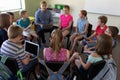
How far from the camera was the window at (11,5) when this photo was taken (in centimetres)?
456

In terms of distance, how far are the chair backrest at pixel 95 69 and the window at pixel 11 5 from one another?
3.47 m

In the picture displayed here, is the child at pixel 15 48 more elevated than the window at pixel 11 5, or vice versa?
the window at pixel 11 5

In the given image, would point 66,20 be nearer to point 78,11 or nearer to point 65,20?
point 65,20

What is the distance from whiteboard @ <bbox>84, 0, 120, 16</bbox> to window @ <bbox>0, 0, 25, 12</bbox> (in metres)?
1.93

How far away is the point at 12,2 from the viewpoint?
15.9ft

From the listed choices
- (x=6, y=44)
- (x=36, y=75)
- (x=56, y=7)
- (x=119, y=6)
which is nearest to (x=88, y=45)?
(x=36, y=75)

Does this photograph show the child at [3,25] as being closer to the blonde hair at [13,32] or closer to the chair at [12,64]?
the blonde hair at [13,32]

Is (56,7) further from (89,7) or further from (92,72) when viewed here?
(92,72)

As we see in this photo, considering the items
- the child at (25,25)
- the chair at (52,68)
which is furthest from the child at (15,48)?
the child at (25,25)

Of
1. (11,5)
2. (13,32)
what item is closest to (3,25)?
(13,32)

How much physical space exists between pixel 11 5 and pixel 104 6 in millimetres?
2668

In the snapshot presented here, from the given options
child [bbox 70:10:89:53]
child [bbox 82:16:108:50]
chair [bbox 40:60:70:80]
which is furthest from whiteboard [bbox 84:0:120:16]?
chair [bbox 40:60:70:80]

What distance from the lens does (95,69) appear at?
1.81 metres

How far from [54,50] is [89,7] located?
3110 millimetres
